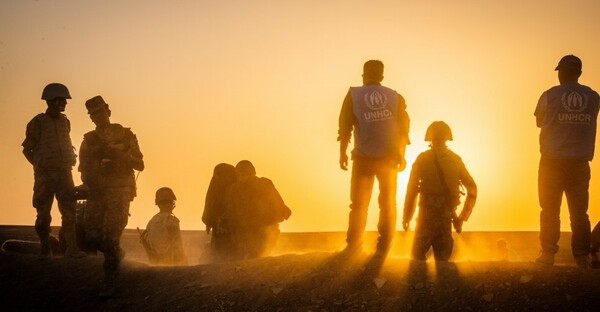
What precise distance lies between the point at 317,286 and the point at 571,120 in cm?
406

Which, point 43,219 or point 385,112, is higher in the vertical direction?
point 385,112

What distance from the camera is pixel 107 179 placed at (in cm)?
1025

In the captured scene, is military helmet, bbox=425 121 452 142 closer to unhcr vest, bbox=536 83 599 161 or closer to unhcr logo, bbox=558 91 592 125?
unhcr vest, bbox=536 83 599 161

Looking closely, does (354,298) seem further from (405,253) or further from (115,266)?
(405,253)

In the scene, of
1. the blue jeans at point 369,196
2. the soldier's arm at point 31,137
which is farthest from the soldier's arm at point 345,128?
the soldier's arm at point 31,137

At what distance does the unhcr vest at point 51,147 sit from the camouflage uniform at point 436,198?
6267 millimetres

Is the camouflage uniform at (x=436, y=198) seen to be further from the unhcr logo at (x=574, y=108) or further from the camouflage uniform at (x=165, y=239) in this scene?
the camouflage uniform at (x=165, y=239)

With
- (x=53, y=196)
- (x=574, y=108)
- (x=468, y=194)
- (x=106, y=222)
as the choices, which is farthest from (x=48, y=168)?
(x=574, y=108)

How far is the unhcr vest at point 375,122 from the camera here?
32.2 feet

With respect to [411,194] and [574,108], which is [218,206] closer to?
[411,194]

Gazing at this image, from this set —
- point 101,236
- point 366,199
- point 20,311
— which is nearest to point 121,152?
point 101,236

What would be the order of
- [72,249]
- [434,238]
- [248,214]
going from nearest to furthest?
[434,238] → [72,249] → [248,214]

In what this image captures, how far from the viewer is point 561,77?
990cm

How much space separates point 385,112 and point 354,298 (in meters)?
2.67
